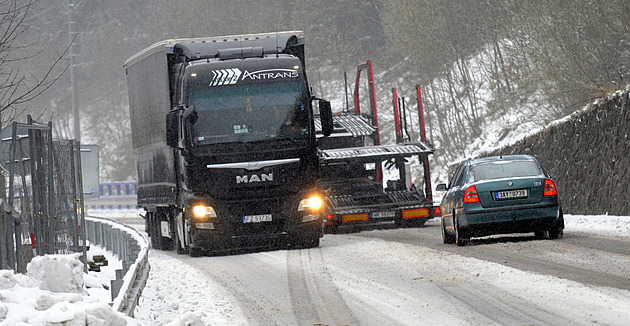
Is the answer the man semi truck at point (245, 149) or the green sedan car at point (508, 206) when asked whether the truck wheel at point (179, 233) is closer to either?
the man semi truck at point (245, 149)

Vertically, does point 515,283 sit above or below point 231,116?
below

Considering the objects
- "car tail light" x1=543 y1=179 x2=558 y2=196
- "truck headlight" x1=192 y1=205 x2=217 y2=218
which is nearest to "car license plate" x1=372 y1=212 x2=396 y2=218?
"truck headlight" x1=192 y1=205 x2=217 y2=218

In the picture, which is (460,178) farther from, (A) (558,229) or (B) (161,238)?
(B) (161,238)

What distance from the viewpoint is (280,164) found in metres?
18.5

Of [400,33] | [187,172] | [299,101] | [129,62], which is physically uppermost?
[400,33]

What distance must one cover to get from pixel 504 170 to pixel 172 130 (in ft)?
18.8

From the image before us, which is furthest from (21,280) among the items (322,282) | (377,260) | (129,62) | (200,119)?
(129,62)

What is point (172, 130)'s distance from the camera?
18266mm

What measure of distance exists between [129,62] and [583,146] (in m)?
10.7

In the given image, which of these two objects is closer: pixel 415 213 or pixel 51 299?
pixel 51 299

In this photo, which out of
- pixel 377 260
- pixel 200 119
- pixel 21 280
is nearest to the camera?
pixel 21 280

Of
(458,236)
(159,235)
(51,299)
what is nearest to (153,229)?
(159,235)

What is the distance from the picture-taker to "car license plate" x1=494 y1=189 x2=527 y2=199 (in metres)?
16.5

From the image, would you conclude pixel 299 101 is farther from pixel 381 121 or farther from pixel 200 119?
pixel 381 121
